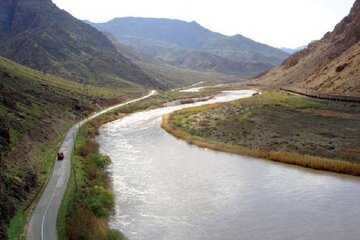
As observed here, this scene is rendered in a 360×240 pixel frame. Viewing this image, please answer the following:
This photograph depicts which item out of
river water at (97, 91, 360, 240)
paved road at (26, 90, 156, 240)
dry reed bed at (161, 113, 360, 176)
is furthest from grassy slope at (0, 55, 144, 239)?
dry reed bed at (161, 113, 360, 176)

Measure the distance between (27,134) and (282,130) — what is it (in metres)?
36.2

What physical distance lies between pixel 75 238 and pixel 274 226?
14.3m

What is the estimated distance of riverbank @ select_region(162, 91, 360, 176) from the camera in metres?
55.6

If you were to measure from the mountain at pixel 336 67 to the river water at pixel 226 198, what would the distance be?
1993 inches

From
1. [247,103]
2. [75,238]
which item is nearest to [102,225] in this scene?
[75,238]

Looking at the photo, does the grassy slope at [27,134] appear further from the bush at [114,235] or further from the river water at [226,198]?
the river water at [226,198]

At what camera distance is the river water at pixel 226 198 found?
3509cm

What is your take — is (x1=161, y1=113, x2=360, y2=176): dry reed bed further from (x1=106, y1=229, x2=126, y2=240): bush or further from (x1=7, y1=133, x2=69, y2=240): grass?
(x1=106, y1=229, x2=126, y2=240): bush

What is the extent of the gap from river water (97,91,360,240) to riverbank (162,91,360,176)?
2.24 m

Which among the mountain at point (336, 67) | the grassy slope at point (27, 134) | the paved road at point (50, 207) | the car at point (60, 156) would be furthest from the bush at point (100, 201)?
the mountain at point (336, 67)

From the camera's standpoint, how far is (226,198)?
42.3 meters

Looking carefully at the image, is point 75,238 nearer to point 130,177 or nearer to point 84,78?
point 130,177

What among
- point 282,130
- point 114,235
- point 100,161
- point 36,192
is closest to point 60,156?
point 100,161

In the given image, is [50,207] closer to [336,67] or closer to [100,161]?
[100,161]
